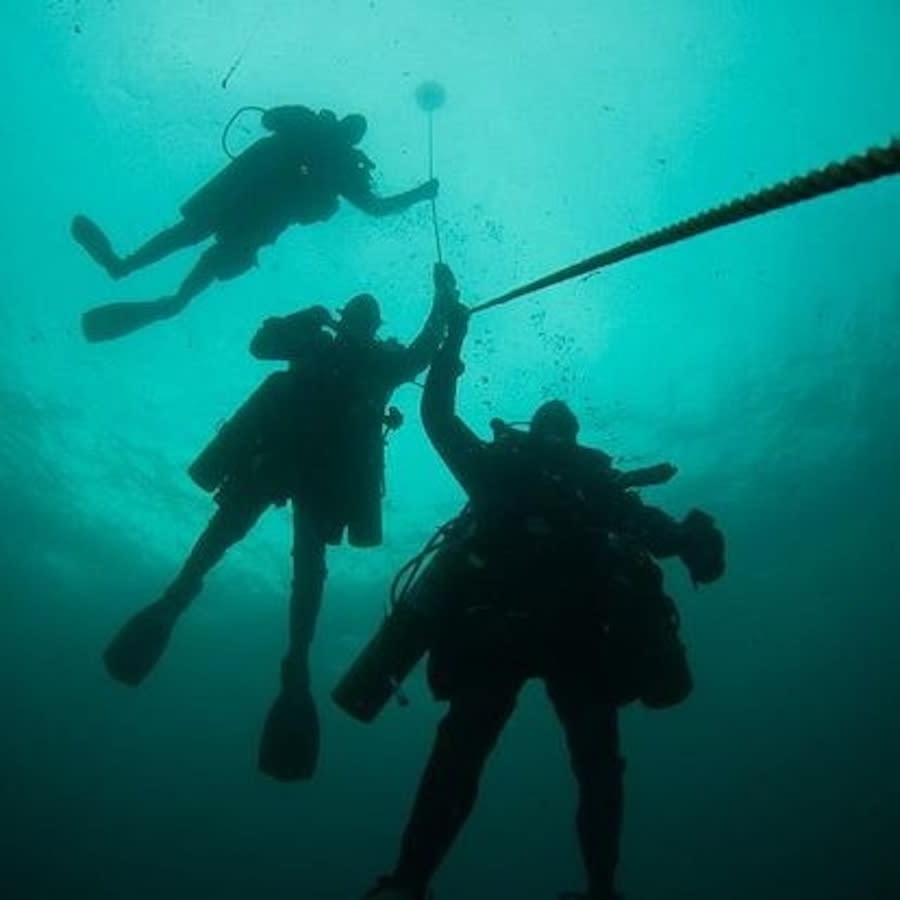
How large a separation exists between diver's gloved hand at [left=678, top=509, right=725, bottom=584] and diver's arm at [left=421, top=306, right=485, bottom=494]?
126 centimetres

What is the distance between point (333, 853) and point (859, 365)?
148 feet

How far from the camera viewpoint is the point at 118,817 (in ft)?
171

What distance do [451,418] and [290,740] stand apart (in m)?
2.63

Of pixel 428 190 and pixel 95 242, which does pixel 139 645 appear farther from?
pixel 428 190

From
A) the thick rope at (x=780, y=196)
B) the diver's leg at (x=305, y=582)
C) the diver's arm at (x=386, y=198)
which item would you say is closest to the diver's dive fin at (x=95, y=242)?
the diver's arm at (x=386, y=198)

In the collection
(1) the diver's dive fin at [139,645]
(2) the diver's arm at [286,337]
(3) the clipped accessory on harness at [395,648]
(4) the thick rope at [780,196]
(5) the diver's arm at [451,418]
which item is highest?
(2) the diver's arm at [286,337]

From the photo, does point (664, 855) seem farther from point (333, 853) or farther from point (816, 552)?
point (816, 552)

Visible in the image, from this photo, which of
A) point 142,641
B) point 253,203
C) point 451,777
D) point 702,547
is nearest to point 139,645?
point 142,641

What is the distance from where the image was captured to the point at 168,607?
22.0 feet

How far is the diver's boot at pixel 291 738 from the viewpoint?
6.09 metres

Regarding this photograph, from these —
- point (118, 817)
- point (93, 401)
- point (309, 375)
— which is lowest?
point (309, 375)

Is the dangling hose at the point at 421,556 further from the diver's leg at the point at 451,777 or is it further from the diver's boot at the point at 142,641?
the diver's boot at the point at 142,641

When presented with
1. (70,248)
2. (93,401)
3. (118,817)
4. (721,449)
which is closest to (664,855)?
(118,817)

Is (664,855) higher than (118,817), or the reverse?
(664,855)
